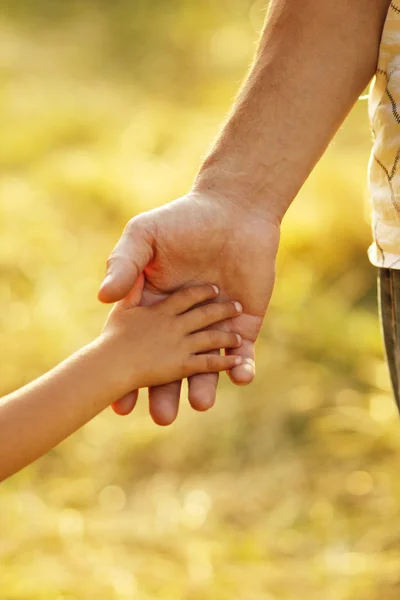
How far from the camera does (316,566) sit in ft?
6.79

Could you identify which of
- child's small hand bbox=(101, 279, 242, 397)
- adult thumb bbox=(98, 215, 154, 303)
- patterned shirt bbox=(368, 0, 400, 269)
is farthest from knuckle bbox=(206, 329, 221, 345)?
patterned shirt bbox=(368, 0, 400, 269)

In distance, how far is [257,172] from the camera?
1.33 m

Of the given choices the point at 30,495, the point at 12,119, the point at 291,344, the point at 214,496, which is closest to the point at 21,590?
the point at 30,495

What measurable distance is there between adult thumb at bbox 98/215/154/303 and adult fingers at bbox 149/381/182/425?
158mm

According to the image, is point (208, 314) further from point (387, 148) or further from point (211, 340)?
point (387, 148)

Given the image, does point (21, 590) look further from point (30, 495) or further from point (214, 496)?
point (214, 496)

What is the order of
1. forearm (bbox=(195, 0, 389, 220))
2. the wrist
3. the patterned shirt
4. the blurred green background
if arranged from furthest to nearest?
the blurred green background < the wrist < forearm (bbox=(195, 0, 389, 220)) < the patterned shirt

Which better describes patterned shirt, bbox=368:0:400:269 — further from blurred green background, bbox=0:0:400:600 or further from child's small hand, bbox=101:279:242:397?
blurred green background, bbox=0:0:400:600

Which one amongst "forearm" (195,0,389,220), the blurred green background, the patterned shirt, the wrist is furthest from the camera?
the blurred green background

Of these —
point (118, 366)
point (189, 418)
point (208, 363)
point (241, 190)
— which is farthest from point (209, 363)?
point (189, 418)

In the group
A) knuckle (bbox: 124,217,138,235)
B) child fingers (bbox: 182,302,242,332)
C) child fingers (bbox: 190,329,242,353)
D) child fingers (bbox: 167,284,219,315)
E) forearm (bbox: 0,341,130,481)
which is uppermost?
knuckle (bbox: 124,217,138,235)

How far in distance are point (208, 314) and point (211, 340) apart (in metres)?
0.04

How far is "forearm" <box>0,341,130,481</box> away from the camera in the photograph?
3.89ft

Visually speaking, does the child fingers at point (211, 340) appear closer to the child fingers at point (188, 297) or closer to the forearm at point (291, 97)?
the child fingers at point (188, 297)
